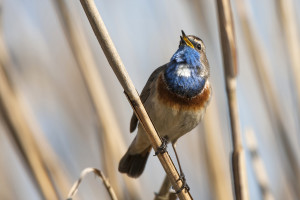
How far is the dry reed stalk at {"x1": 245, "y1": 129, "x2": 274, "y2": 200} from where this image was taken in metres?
3.18

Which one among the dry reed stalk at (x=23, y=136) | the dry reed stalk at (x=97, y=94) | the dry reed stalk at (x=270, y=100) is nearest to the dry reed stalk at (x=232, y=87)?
the dry reed stalk at (x=270, y=100)

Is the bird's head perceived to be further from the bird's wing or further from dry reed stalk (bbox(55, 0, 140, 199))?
dry reed stalk (bbox(55, 0, 140, 199))

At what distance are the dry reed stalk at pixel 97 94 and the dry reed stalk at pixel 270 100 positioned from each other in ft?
3.61

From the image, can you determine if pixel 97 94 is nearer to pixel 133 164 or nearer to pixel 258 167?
pixel 133 164

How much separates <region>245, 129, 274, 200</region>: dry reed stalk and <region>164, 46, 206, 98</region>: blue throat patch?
0.52 meters

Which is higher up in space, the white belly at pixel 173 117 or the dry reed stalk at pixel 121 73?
the dry reed stalk at pixel 121 73

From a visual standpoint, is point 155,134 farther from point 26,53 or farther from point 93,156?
point 26,53

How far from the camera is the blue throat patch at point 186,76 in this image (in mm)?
3309

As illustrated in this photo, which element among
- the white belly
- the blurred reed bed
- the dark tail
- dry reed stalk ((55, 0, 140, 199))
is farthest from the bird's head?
the blurred reed bed

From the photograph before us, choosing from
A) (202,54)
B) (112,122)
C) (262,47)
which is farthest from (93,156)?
(262,47)

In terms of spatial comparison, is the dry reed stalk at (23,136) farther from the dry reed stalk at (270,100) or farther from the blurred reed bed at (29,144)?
Result: the dry reed stalk at (270,100)

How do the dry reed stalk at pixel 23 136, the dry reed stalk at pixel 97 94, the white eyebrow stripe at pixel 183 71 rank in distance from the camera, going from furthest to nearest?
1. the white eyebrow stripe at pixel 183 71
2. the dry reed stalk at pixel 97 94
3. the dry reed stalk at pixel 23 136

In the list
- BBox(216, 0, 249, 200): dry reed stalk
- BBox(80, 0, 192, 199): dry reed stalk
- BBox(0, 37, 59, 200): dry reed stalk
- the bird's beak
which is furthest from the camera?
the bird's beak

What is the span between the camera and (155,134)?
2.32 m
